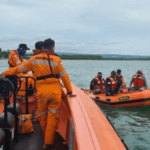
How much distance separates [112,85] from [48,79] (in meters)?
8.09

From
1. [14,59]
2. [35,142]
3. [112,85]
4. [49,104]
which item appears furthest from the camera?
[112,85]

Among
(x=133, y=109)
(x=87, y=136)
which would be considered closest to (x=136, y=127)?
(x=133, y=109)

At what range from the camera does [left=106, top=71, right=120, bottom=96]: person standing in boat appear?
439 inches

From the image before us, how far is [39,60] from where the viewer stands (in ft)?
10.8

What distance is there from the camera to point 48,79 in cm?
330

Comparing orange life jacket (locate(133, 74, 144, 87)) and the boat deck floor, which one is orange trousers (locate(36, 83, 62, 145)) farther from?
orange life jacket (locate(133, 74, 144, 87))

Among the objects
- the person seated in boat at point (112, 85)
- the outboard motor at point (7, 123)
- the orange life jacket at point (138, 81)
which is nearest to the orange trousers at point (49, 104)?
the outboard motor at point (7, 123)

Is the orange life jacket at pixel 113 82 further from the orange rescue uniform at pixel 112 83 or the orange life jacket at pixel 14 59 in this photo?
the orange life jacket at pixel 14 59

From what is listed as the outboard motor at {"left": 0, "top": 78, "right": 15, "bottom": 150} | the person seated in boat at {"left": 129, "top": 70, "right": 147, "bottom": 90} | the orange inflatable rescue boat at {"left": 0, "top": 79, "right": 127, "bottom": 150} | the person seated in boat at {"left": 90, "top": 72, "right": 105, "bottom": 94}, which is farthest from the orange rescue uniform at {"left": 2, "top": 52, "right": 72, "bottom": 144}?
the person seated in boat at {"left": 129, "top": 70, "right": 147, "bottom": 90}

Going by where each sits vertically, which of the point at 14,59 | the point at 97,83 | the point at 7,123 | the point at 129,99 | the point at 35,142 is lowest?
the point at 129,99

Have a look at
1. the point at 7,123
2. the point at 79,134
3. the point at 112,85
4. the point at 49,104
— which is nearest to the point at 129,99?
the point at 112,85

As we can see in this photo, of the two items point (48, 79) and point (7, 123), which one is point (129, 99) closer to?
point (48, 79)

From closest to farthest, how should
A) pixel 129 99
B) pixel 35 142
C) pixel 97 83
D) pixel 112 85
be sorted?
pixel 35 142, pixel 129 99, pixel 112 85, pixel 97 83

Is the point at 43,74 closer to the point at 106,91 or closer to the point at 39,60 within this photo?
the point at 39,60
